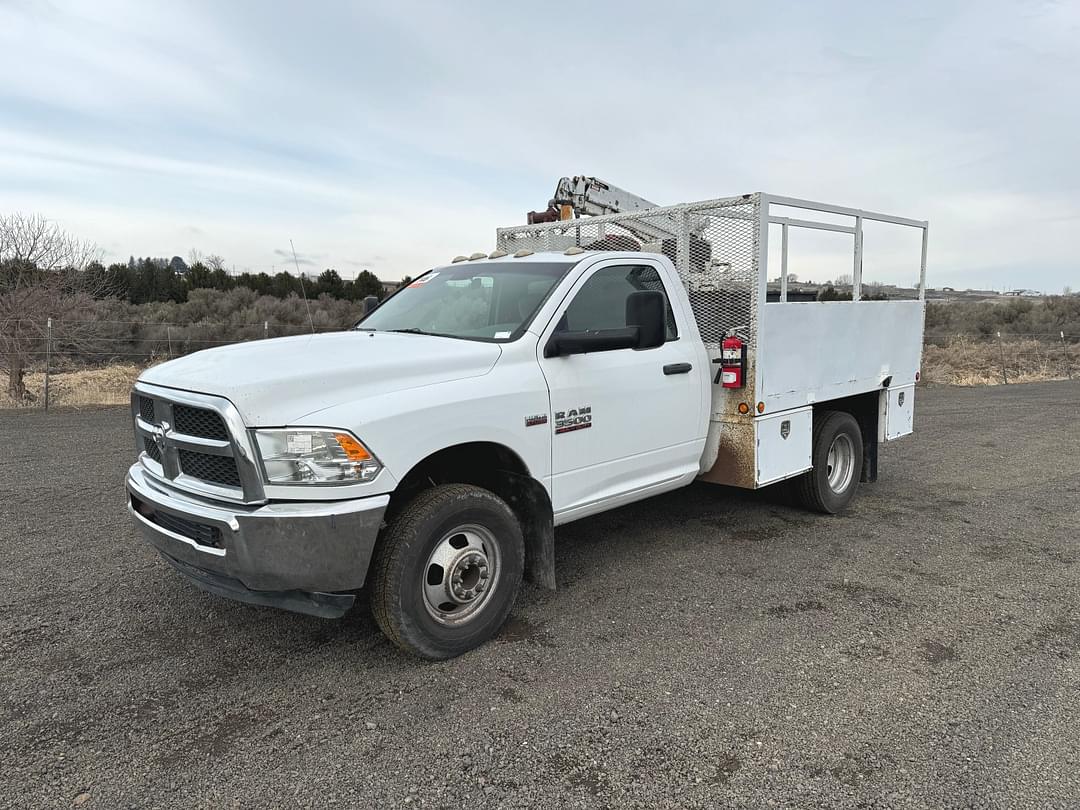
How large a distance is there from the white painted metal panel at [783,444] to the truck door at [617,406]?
51 centimetres

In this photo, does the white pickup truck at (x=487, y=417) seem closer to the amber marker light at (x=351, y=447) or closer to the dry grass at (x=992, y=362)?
the amber marker light at (x=351, y=447)

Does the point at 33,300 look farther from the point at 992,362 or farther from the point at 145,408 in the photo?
the point at 992,362

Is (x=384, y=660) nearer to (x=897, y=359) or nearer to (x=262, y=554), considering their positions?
(x=262, y=554)

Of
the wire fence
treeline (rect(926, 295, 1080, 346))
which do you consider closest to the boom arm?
the wire fence

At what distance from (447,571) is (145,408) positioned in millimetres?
1816

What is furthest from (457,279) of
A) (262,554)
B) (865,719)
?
(865,719)

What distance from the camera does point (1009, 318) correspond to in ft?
124

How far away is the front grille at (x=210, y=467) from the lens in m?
3.37

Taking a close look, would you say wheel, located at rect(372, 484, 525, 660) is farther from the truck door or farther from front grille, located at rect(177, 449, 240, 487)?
front grille, located at rect(177, 449, 240, 487)

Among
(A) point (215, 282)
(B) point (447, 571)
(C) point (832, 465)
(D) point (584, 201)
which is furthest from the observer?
(A) point (215, 282)

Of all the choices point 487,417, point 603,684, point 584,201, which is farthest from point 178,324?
point 603,684

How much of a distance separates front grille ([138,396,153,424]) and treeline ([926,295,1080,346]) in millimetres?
32164

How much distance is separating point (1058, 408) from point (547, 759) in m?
14.1

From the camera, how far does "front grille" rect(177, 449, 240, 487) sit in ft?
11.1
